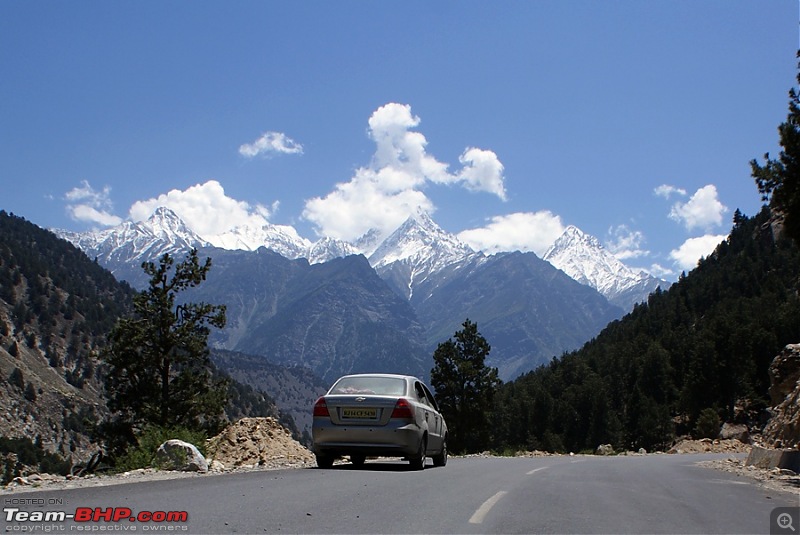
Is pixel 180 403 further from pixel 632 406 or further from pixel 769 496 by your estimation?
pixel 632 406

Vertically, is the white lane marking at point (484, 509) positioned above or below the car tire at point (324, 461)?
below

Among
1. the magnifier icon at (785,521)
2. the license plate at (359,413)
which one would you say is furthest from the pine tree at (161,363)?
the magnifier icon at (785,521)

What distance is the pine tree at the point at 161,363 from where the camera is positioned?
119 ft

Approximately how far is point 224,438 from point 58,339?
200 meters

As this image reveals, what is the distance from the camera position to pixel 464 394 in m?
59.1

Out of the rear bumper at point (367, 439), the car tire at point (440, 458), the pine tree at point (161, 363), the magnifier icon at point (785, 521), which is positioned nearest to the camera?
the magnifier icon at point (785, 521)

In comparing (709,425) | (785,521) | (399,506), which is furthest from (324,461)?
(709,425)

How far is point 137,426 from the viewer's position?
116 ft

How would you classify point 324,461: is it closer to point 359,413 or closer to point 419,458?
point 359,413

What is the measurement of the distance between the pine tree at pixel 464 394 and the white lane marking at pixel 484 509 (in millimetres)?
48717

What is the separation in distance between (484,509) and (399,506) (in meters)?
1.04

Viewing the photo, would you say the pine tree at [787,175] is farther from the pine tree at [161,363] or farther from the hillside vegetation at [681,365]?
the hillside vegetation at [681,365]

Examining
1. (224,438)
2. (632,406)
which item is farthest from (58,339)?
(224,438)

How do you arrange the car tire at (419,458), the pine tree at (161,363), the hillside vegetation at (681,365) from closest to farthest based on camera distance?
the car tire at (419,458), the pine tree at (161,363), the hillside vegetation at (681,365)
